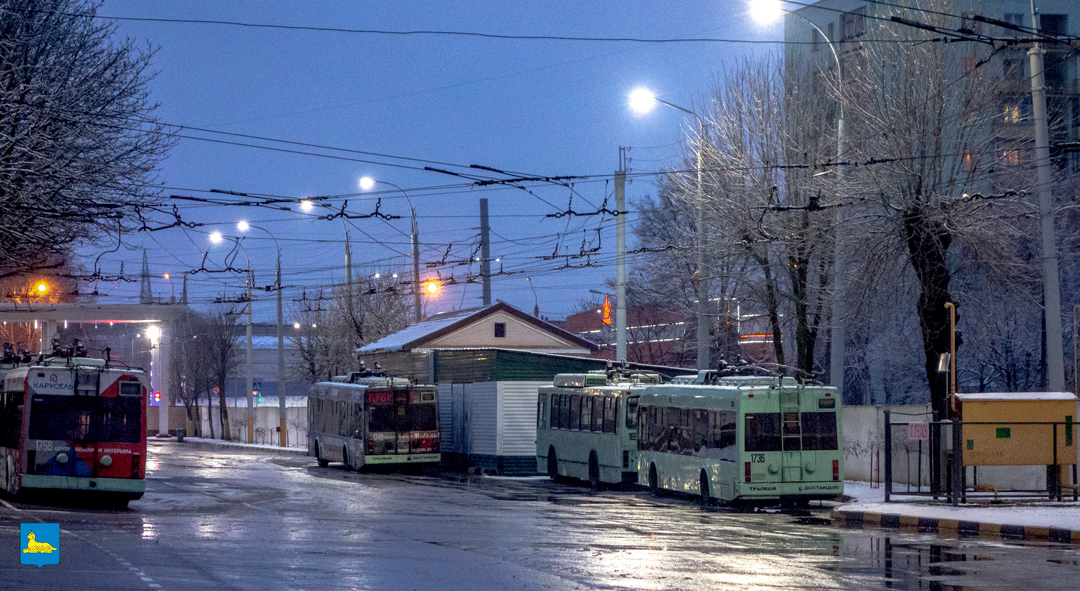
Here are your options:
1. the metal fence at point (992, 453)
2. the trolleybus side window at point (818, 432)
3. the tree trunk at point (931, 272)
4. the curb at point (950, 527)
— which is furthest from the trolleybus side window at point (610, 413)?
the curb at point (950, 527)

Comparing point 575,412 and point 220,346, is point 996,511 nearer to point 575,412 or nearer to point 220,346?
point 575,412

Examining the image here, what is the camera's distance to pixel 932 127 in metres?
25.5

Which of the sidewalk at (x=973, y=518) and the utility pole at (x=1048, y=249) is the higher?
the utility pole at (x=1048, y=249)

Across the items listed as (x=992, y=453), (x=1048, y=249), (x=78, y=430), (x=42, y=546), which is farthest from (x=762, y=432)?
(x=42, y=546)

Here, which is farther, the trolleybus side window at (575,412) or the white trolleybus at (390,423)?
the white trolleybus at (390,423)

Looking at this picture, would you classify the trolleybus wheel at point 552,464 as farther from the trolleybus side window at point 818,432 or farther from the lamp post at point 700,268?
the trolleybus side window at point 818,432

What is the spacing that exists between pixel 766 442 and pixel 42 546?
14.5 meters

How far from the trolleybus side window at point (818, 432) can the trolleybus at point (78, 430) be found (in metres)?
13.0

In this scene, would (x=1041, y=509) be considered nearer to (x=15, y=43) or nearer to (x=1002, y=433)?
(x=1002, y=433)

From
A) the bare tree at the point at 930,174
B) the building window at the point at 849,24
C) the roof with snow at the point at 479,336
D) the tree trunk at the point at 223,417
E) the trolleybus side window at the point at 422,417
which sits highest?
the building window at the point at 849,24

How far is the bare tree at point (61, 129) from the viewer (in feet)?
64.1

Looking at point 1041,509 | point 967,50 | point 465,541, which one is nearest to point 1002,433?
point 1041,509

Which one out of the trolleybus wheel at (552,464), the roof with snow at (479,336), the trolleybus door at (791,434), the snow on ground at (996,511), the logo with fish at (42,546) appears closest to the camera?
the logo with fish at (42,546)

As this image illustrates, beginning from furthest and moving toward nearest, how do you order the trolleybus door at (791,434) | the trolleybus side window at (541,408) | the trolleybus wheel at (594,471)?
the trolleybus side window at (541,408), the trolleybus wheel at (594,471), the trolleybus door at (791,434)
